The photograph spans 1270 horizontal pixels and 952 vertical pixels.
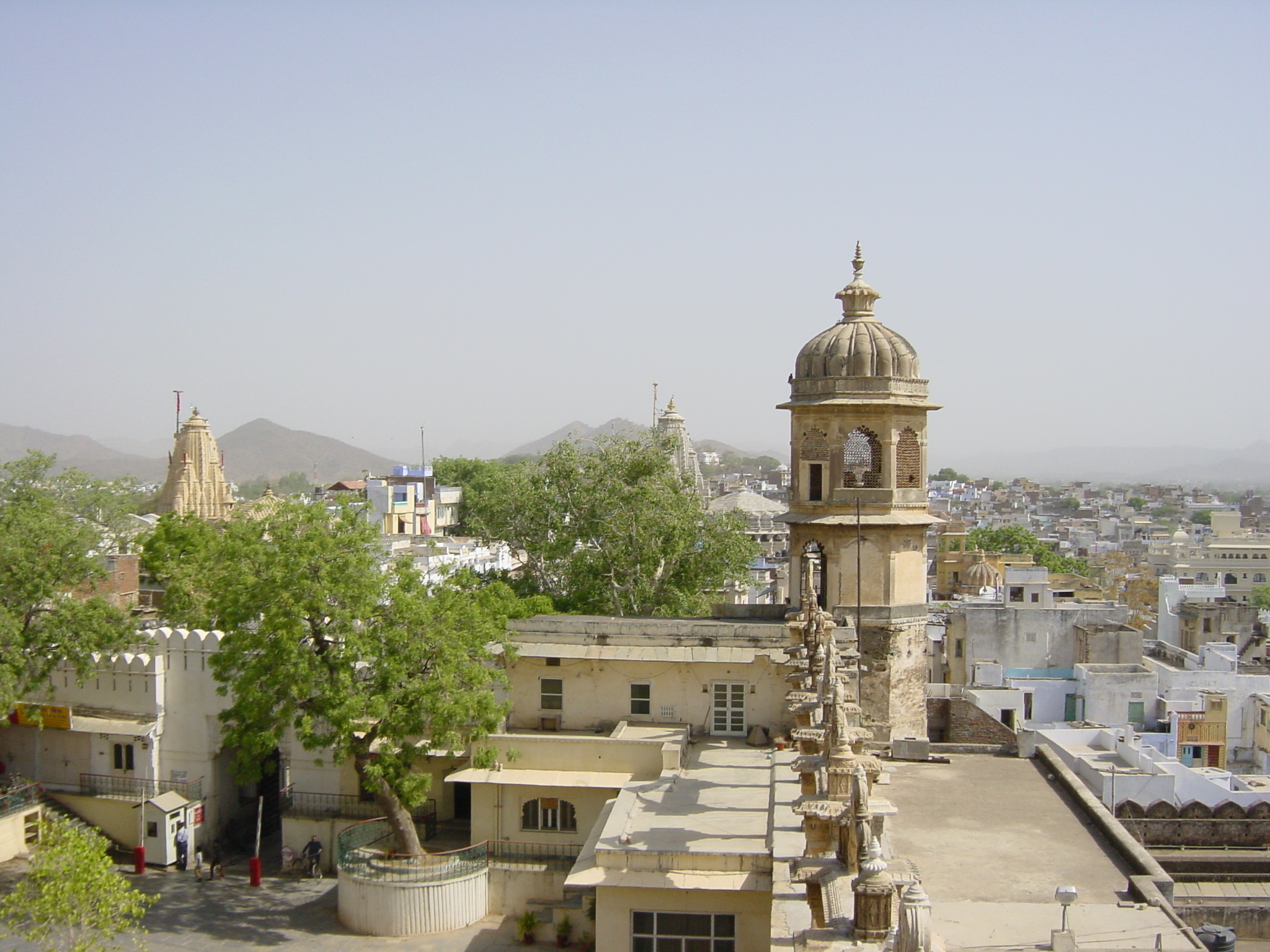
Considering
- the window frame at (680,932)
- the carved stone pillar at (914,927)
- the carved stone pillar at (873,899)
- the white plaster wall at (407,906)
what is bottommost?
the white plaster wall at (407,906)

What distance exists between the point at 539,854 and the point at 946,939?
444 inches

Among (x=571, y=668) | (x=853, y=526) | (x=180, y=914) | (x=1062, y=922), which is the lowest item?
(x=180, y=914)

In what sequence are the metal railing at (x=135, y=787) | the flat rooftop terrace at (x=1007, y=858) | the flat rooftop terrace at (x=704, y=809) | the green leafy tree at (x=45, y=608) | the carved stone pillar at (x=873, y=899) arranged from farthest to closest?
1. the metal railing at (x=135, y=787)
2. the green leafy tree at (x=45, y=608)
3. the flat rooftop terrace at (x=704, y=809)
4. the flat rooftop terrace at (x=1007, y=858)
5. the carved stone pillar at (x=873, y=899)

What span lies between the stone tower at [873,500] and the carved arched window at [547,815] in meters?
6.09

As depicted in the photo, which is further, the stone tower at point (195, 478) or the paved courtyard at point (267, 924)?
the stone tower at point (195, 478)

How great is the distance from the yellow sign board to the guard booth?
110 inches

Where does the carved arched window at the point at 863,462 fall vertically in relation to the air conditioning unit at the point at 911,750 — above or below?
above

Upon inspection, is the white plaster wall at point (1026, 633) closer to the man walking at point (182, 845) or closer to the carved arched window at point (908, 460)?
the carved arched window at point (908, 460)

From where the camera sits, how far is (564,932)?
22062 millimetres

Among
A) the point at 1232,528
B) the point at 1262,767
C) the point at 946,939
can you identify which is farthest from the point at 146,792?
the point at 1232,528

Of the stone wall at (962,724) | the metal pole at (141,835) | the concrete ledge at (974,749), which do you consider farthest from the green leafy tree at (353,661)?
the stone wall at (962,724)

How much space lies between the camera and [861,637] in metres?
24.5

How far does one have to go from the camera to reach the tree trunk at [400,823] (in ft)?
74.4

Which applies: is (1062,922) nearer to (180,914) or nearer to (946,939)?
(946,939)
